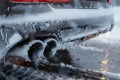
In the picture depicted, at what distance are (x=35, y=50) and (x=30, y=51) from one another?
0.38 feet

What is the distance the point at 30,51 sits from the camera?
5.35 metres

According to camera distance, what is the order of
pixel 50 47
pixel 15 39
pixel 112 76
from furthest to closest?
1. pixel 112 76
2. pixel 50 47
3. pixel 15 39

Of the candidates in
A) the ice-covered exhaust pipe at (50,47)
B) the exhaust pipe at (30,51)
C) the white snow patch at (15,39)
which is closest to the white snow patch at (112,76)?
the ice-covered exhaust pipe at (50,47)

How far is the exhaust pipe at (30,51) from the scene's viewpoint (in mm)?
5102

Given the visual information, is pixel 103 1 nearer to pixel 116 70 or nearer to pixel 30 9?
pixel 116 70

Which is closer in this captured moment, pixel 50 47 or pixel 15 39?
pixel 15 39

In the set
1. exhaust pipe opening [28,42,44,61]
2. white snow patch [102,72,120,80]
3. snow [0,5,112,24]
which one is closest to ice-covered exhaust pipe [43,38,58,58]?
exhaust pipe opening [28,42,44,61]

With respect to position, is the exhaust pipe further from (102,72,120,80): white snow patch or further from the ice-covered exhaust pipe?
(102,72,120,80): white snow patch

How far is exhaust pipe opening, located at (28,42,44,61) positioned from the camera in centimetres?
534

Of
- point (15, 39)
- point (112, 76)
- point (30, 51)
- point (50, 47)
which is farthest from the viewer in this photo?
point (112, 76)

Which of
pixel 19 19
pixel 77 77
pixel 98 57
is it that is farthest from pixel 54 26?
pixel 98 57

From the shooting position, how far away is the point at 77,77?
5980 mm

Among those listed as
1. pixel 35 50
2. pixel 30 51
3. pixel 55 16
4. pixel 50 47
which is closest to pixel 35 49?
pixel 35 50

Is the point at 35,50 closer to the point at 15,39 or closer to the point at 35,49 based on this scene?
the point at 35,49
